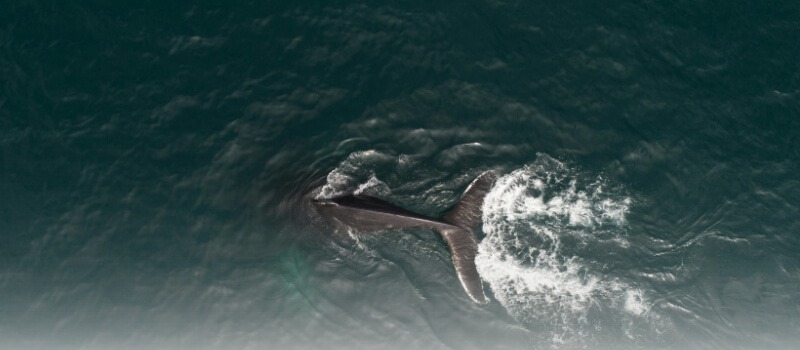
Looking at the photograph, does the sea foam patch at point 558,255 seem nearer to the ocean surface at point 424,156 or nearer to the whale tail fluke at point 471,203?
the ocean surface at point 424,156

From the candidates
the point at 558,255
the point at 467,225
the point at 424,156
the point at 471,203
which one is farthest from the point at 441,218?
the point at 558,255

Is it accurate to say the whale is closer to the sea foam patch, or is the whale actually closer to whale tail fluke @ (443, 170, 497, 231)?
whale tail fluke @ (443, 170, 497, 231)

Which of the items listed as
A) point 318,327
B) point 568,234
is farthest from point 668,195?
point 318,327

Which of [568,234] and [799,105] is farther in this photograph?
[568,234]

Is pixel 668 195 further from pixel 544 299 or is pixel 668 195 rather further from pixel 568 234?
pixel 544 299

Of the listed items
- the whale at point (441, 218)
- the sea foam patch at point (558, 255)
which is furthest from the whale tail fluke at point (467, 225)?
the sea foam patch at point (558, 255)

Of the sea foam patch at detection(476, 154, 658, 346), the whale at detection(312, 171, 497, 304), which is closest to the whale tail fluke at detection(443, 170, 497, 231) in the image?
the whale at detection(312, 171, 497, 304)

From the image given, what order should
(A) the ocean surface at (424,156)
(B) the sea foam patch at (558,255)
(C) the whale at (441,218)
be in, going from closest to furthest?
(C) the whale at (441,218), (A) the ocean surface at (424,156), (B) the sea foam patch at (558,255)
